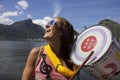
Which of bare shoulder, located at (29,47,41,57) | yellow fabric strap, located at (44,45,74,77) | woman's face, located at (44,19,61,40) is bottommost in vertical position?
yellow fabric strap, located at (44,45,74,77)

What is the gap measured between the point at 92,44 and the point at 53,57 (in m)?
0.60

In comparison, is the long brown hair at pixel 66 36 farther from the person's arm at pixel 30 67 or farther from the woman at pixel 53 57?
the person's arm at pixel 30 67

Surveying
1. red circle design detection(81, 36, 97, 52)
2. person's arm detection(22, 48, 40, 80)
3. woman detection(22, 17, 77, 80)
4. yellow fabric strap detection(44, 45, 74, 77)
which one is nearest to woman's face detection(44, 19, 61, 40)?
woman detection(22, 17, 77, 80)

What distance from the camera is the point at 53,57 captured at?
4.50 meters

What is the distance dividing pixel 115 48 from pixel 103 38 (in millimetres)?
273

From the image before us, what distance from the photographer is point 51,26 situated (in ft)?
15.0

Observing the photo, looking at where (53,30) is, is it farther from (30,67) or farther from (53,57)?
(30,67)

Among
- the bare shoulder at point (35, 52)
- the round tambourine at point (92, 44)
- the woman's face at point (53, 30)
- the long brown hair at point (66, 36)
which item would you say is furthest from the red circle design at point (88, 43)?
the bare shoulder at point (35, 52)

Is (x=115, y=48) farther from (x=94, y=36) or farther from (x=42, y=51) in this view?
(x=42, y=51)

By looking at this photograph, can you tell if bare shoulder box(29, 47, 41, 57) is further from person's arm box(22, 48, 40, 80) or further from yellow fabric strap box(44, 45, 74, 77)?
yellow fabric strap box(44, 45, 74, 77)

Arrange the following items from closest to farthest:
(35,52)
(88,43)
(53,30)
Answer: (35,52) < (53,30) < (88,43)

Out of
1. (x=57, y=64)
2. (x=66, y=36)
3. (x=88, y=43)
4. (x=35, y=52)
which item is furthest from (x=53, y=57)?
(x=88, y=43)

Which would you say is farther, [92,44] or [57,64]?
[92,44]

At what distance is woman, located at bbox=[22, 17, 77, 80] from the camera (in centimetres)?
436
